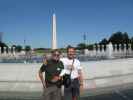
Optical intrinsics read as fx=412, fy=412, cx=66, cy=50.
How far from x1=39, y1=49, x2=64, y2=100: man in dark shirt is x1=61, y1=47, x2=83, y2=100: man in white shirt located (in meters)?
0.37

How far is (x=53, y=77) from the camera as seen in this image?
916cm

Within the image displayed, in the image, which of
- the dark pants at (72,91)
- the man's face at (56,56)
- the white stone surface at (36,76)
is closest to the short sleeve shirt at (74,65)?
the dark pants at (72,91)

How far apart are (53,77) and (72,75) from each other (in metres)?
0.61

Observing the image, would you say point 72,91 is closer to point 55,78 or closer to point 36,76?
point 55,78

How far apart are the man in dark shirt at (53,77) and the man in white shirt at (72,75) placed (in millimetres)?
367

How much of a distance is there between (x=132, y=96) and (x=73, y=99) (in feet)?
21.0

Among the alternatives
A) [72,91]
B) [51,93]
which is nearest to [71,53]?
[72,91]

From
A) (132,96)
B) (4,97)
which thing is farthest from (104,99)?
(4,97)

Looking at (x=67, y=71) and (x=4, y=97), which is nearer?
(x=67, y=71)

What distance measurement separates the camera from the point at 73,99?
9430mm

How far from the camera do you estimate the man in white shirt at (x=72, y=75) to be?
31.1ft

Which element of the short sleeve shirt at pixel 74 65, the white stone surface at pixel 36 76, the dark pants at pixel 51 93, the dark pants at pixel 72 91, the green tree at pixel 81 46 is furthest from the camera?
the green tree at pixel 81 46

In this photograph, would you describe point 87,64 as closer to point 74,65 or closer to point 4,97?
point 4,97

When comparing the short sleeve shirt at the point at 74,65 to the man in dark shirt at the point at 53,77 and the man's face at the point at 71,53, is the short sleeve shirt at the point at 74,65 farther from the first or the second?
the man in dark shirt at the point at 53,77
